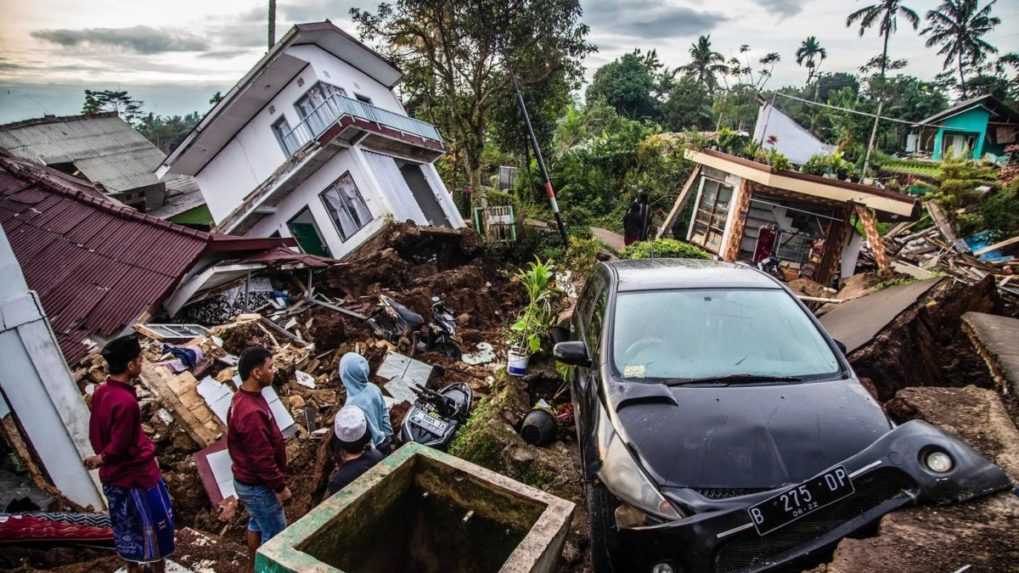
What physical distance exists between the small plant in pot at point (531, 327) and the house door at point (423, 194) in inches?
434

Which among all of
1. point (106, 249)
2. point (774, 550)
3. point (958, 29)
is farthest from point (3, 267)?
point (958, 29)

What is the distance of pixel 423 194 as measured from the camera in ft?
60.6

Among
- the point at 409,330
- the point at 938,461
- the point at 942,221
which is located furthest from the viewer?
the point at 942,221

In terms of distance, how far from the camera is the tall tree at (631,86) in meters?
42.1

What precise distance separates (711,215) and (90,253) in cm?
1458

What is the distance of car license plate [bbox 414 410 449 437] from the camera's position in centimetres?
509

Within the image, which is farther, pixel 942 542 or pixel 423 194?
pixel 423 194

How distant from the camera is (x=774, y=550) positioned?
242 centimetres

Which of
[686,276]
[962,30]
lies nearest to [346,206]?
[686,276]

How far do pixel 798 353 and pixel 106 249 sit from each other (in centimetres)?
1022

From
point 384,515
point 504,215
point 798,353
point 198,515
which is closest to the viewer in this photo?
point 384,515

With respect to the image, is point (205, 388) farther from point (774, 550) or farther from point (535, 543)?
point (774, 550)

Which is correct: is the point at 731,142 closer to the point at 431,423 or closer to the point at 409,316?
the point at 409,316

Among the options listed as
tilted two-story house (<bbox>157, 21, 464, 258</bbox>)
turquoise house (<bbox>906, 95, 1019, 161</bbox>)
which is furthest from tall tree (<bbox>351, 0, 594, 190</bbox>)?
turquoise house (<bbox>906, 95, 1019, 161</bbox>)
